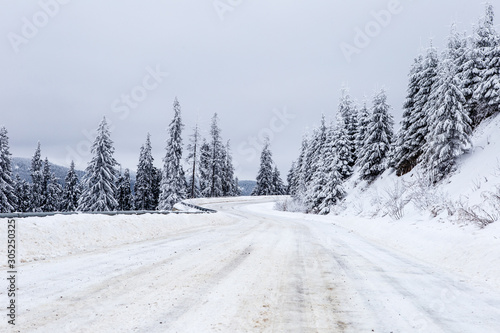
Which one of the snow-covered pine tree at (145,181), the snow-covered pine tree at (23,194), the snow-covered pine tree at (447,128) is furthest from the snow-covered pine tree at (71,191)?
the snow-covered pine tree at (447,128)

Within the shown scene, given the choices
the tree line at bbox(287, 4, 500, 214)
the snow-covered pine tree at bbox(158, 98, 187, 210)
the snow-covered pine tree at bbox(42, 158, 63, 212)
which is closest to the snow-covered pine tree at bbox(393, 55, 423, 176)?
the tree line at bbox(287, 4, 500, 214)

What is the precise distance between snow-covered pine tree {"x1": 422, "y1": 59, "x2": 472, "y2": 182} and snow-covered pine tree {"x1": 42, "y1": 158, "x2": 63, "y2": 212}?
196ft

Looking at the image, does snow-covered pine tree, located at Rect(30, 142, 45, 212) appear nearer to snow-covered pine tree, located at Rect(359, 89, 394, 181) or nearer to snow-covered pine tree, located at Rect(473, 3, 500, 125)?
snow-covered pine tree, located at Rect(359, 89, 394, 181)

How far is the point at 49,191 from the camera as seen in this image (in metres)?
60.0

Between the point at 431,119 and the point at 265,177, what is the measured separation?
178 feet

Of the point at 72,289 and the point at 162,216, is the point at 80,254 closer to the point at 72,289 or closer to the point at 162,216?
the point at 72,289

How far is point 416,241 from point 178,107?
150ft

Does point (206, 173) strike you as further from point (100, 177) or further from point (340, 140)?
point (340, 140)

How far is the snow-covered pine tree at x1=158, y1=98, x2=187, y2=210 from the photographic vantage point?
163 ft

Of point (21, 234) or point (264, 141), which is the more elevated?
point (264, 141)

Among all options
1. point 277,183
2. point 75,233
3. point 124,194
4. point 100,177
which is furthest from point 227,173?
point 75,233

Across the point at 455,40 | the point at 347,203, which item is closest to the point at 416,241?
the point at 347,203

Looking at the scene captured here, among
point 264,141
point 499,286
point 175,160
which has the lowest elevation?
point 499,286

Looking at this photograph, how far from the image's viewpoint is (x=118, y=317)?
3814 mm
